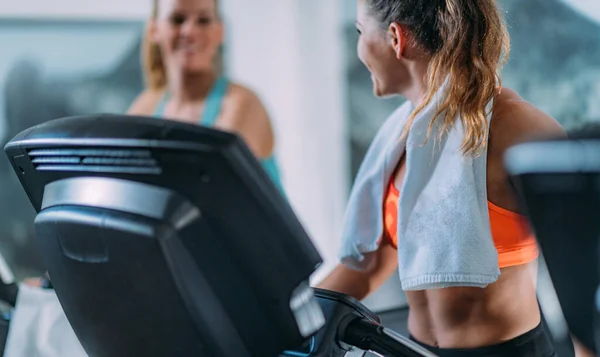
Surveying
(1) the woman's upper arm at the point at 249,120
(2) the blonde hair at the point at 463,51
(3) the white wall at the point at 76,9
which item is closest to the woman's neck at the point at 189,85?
(1) the woman's upper arm at the point at 249,120

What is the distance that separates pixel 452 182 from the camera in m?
1.09

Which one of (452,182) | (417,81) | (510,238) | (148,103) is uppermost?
(417,81)

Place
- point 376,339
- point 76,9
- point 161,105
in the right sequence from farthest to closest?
point 76,9, point 161,105, point 376,339

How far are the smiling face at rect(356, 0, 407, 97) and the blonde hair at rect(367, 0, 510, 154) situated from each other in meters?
0.04

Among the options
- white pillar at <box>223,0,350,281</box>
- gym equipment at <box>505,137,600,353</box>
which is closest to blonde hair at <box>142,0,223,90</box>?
white pillar at <box>223,0,350,281</box>

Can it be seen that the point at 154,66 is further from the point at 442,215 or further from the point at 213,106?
the point at 442,215

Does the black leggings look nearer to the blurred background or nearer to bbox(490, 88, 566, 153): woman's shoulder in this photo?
bbox(490, 88, 566, 153): woman's shoulder

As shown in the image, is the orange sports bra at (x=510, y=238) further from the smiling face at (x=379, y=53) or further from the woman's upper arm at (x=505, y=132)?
the smiling face at (x=379, y=53)

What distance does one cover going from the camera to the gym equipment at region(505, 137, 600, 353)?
61cm

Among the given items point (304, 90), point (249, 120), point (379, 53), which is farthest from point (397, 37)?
point (304, 90)

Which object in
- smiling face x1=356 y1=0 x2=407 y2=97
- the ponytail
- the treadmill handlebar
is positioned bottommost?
the ponytail

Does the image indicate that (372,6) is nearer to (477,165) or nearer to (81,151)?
(477,165)

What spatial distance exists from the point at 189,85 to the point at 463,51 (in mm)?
1781

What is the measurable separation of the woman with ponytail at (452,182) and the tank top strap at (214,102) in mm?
1358
